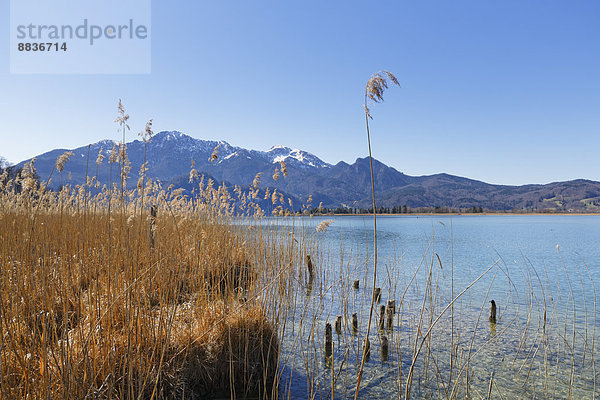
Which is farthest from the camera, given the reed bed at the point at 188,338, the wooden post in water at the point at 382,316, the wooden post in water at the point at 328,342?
the wooden post in water at the point at 382,316

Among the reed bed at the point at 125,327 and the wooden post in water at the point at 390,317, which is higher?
the reed bed at the point at 125,327

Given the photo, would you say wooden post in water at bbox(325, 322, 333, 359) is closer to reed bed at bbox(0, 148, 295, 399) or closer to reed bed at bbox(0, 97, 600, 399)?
reed bed at bbox(0, 97, 600, 399)

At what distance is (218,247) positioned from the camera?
6.57 m

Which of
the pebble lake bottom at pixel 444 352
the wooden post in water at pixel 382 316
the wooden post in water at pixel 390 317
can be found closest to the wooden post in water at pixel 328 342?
the pebble lake bottom at pixel 444 352

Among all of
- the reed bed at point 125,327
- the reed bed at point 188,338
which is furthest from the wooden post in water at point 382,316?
the reed bed at point 125,327

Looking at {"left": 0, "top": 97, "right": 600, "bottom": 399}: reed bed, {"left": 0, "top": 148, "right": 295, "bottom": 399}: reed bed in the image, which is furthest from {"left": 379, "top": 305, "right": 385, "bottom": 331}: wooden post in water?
{"left": 0, "top": 148, "right": 295, "bottom": 399}: reed bed

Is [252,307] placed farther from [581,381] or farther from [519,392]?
[581,381]

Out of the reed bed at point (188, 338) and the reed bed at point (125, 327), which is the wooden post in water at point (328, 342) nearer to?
the reed bed at point (188, 338)

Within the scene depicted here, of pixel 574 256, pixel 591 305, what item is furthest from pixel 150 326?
pixel 574 256

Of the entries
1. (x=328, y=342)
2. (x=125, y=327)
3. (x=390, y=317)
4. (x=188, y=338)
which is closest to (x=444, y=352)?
(x=390, y=317)

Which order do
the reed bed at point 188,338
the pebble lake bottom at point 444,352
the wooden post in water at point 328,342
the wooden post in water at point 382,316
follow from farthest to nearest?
the wooden post in water at point 382,316, the wooden post in water at point 328,342, the pebble lake bottom at point 444,352, the reed bed at point 188,338

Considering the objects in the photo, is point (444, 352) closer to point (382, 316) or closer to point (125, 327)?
point (382, 316)

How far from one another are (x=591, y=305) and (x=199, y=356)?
972cm

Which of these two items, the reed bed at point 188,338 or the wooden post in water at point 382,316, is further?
the wooden post in water at point 382,316
